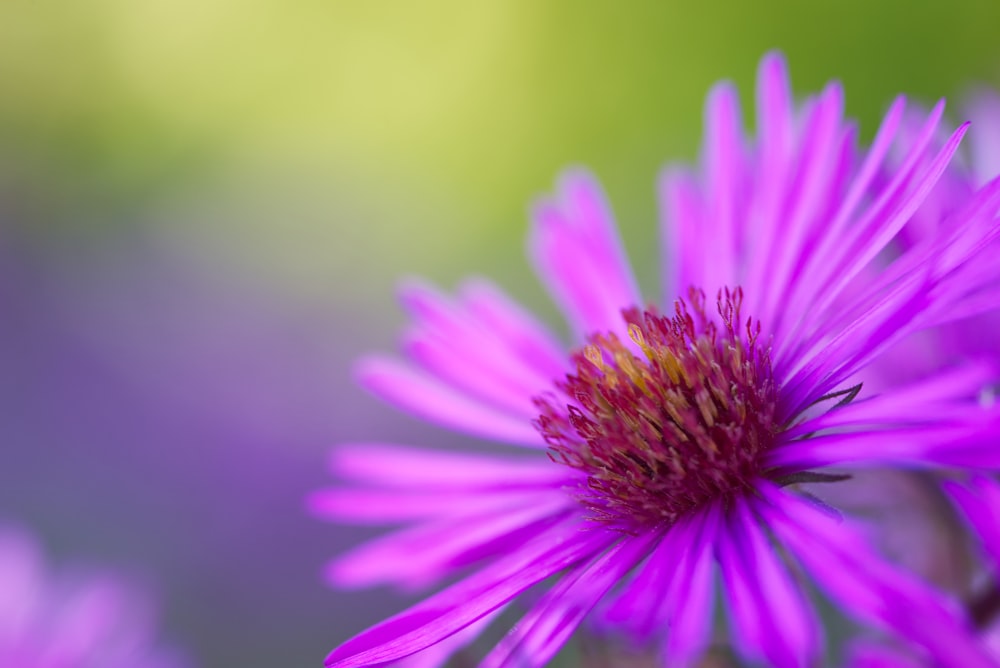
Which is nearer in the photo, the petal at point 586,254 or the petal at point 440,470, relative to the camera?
the petal at point 440,470

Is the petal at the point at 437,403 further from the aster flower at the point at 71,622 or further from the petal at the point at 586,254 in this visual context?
the aster flower at the point at 71,622

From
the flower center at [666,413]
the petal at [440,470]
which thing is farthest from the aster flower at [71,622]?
the flower center at [666,413]

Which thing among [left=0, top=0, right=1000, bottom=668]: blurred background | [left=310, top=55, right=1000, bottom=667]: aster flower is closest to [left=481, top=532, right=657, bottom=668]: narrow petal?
[left=310, top=55, right=1000, bottom=667]: aster flower

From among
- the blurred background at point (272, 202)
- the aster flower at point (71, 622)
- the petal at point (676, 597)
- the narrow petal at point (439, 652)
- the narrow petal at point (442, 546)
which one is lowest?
the petal at point (676, 597)

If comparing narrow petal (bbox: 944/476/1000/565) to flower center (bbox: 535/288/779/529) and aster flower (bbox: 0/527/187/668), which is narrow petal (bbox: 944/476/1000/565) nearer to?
flower center (bbox: 535/288/779/529)

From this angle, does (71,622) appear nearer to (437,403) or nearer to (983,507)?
(437,403)

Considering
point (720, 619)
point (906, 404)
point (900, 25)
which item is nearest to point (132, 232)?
point (900, 25)
